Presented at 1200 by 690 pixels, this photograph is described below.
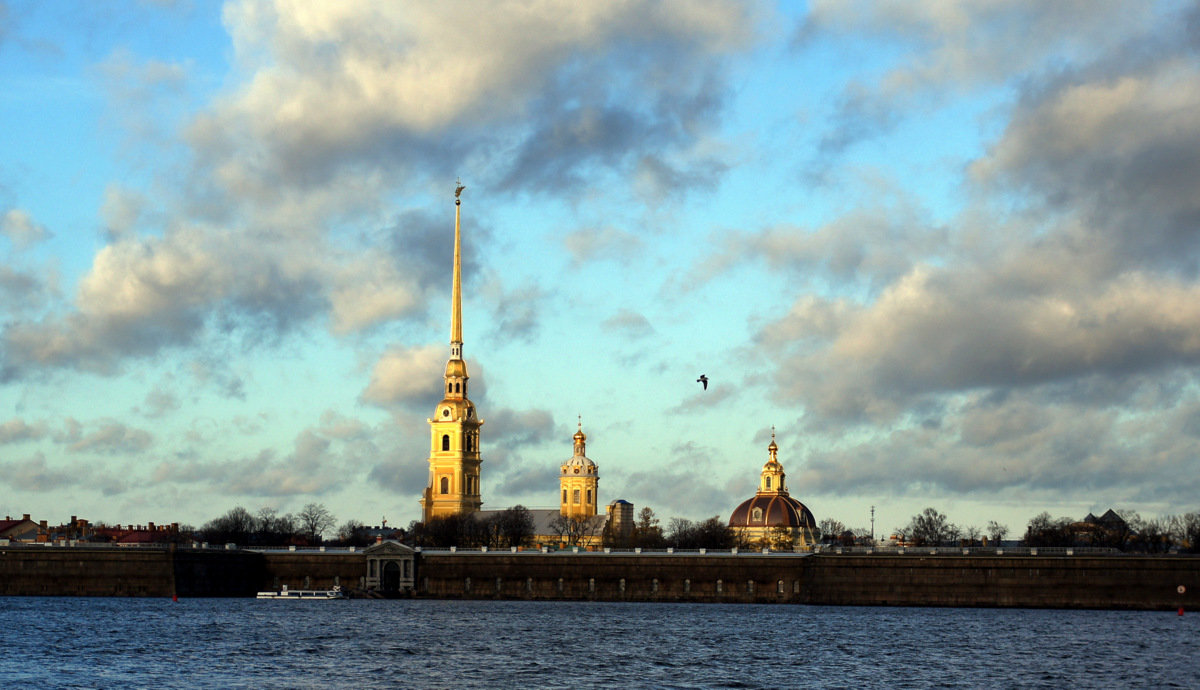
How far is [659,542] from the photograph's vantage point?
197375 millimetres

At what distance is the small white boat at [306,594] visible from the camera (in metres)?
128

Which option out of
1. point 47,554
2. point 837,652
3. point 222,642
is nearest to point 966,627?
point 837,652

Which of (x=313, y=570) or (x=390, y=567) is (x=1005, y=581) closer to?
(x=390, y=567)

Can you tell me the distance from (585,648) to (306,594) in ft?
194

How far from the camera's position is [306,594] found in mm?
128750

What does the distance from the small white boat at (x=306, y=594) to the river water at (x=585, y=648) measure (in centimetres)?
1865

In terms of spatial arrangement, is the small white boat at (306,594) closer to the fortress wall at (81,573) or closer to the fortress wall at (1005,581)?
the fortress wall at (81,573)

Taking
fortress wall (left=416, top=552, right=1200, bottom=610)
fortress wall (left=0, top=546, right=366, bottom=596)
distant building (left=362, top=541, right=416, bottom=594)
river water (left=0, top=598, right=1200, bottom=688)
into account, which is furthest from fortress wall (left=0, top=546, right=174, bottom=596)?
fortress wall (left=416, top=552, right=1200, bottom=610)

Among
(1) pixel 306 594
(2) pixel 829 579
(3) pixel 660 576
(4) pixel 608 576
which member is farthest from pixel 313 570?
(2) pixel 829 579

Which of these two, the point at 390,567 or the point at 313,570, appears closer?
the point at 390,567

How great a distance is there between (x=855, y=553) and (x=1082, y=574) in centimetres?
1815

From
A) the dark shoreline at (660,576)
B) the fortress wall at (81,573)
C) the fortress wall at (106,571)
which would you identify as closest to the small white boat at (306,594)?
the dark shoreline at (660,576)

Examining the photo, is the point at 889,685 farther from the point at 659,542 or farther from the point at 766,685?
the point at 659,542

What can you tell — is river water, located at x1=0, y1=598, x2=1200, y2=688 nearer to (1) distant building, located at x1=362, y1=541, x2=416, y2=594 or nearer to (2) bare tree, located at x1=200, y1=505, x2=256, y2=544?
(1) distant building, located at x1=362, y1=541, x2=416, y2=594
